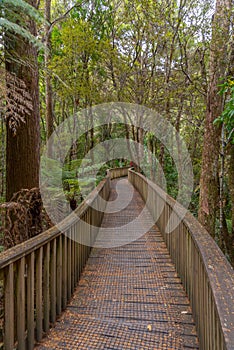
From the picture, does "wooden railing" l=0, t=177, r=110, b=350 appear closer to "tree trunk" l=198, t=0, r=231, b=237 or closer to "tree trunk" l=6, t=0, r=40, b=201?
"tree trunk" l=6, t=0, r=40, b=201

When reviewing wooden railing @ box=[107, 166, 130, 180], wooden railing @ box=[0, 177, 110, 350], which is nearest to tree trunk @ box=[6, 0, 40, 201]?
wooden railing @ box=[0, 177, 110, 350]

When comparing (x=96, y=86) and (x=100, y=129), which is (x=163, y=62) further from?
(x=100, y=129)

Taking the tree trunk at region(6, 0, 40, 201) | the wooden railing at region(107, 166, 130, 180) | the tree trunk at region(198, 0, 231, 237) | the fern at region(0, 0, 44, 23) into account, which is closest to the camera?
the fern at region(0, 0, 44, 23)

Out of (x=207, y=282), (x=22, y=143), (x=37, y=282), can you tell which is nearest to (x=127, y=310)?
(x=37, y=282)

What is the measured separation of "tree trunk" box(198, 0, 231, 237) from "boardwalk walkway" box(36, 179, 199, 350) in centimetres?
266

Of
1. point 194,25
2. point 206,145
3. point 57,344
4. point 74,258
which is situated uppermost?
point 194,25

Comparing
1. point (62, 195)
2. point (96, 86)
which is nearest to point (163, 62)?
point (96, 86)

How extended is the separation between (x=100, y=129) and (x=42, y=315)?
73.5 ft

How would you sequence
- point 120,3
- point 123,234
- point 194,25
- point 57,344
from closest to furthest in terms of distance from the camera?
point 57,344
point 123,234
point 194,25
point 120,3

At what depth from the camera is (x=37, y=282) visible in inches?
91.0

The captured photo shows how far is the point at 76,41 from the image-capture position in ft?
41.0

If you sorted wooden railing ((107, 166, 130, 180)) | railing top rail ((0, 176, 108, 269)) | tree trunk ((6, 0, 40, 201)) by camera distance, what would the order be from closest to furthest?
1. railing top rail ((0, 176, 108, 269))
2. tree trunk ((6, 0, 40, 201))
3. wooden railing ((107, 166, 130, 180))

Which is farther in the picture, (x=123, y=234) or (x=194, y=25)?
(x=194, y=25)

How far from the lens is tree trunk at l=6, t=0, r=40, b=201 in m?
4.18
